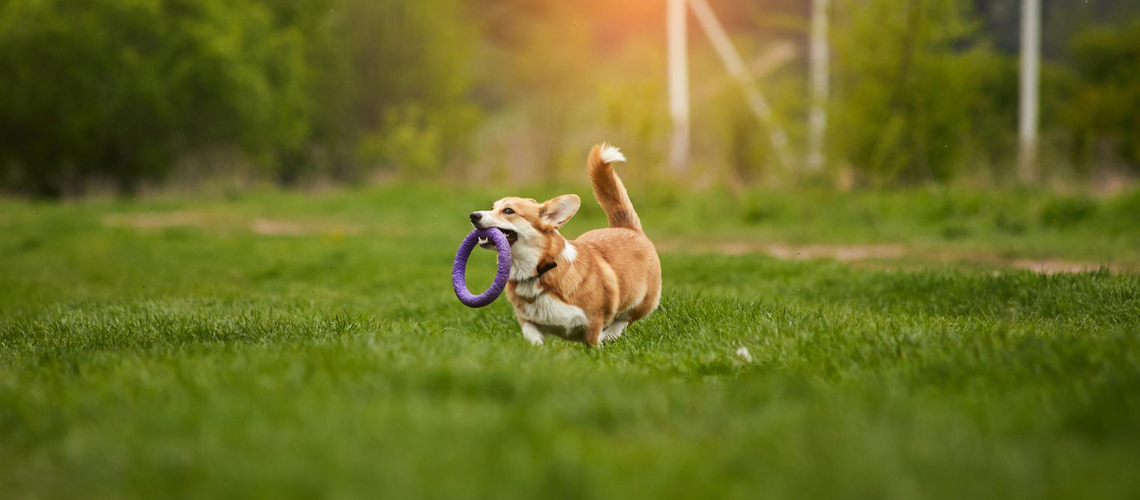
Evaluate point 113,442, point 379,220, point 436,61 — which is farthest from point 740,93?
point 436,61

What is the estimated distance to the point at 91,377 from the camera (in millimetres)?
3457

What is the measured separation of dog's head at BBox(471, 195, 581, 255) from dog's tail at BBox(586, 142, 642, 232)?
60 centimetres

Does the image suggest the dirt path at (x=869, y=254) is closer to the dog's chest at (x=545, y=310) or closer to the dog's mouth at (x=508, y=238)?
the dog's chest at (x=545, y=310)

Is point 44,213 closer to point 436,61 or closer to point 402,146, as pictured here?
point 402,146

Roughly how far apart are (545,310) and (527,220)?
1.63ft

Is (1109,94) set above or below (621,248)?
below

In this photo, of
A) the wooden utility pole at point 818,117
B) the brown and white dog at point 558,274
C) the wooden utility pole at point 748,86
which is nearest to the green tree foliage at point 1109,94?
the wooden utility pole at point 818,117

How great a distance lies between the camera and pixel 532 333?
460 cm

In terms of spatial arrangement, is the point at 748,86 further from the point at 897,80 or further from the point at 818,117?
the point at 897,80

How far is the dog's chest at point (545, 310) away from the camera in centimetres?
452

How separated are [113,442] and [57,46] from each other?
29.2 m

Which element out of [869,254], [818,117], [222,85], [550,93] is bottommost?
[869,254]

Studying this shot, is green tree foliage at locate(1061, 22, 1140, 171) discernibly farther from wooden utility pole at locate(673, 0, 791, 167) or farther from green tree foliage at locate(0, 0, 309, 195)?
green tree foliage at locate(0, 0, 309, 195)

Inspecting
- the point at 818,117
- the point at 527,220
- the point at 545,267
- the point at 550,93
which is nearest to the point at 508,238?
the point at 527,220
